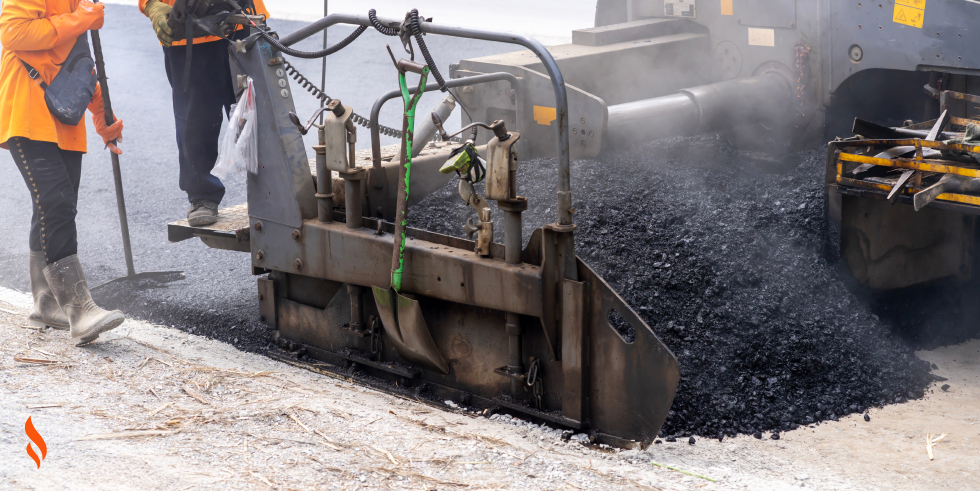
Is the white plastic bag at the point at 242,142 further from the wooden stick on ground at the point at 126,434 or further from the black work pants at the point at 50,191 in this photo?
the wooden stick on ground at the point at 126,434

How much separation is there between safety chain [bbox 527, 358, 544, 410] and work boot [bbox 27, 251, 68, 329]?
7.92 ft

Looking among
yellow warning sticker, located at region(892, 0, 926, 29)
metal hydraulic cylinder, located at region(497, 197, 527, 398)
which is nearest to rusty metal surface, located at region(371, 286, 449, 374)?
metal hydraulic cylinder, located at region(497, 197, 527, 398)

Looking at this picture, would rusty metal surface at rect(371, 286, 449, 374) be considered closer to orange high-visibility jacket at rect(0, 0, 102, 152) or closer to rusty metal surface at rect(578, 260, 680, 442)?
rusty metal surface at rect(578, 260, 680, 442)

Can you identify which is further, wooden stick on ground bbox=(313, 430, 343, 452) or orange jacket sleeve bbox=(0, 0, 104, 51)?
orange jacket sleeve bbox=(0, 0, 104, 51)

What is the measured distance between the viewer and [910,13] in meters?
4.34

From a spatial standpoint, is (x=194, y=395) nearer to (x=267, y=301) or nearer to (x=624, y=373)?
(x=267, y=301)

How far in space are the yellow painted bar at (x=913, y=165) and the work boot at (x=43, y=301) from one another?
3.69 metres

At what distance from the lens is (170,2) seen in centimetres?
419

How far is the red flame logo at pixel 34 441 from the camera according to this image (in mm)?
2721

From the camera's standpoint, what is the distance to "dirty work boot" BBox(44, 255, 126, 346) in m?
3.91

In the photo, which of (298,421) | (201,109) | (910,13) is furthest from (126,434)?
(910,13)

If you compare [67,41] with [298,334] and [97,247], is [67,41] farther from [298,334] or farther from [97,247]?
[97,247]

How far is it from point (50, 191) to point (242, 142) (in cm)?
92

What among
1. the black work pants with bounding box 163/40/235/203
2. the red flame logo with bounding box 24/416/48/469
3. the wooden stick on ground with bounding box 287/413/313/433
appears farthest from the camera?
the black work pants with bounding box 163/40/235/203
